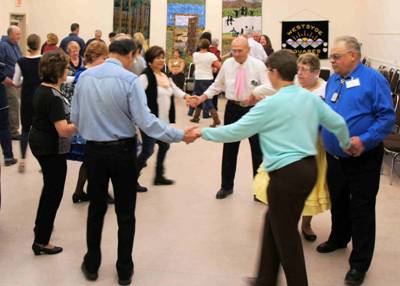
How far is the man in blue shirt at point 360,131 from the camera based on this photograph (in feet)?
11.2

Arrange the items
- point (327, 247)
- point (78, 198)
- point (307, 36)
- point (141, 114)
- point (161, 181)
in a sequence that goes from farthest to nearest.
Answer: point (307, 36) → point (161, 181) → point (78, 198) → point (327, 247) → point (141, 114)

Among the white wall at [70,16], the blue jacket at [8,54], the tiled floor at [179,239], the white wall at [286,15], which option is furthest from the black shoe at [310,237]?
the white wall at [70,16]

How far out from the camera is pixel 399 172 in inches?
270

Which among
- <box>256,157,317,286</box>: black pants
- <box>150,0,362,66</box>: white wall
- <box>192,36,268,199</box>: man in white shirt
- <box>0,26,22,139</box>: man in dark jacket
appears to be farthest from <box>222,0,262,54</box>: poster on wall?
<box>256,157,317,286</box>: black pants

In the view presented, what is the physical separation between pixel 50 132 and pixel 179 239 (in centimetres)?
135

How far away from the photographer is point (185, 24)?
1494cm

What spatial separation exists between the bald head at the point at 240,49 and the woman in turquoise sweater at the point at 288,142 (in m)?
2.29

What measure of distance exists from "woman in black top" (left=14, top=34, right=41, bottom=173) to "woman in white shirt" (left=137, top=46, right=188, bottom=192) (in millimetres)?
1524

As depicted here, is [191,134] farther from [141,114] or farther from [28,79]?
[28,79]

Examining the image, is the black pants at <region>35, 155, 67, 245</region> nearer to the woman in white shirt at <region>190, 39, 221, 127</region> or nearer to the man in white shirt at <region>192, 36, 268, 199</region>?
the man in white shirt at <region>192, 36, 268, 199</region>

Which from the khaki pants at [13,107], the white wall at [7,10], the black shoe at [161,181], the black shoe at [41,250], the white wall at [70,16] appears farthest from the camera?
the white wall at [70,16]

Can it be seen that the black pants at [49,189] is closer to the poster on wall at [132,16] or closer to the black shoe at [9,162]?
the black shoe at [9,162]

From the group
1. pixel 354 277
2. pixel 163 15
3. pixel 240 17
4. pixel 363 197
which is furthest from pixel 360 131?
pixel 163 15

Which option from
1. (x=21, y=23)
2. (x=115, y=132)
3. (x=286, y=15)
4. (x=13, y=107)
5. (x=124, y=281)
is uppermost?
(x=286, y=15)
